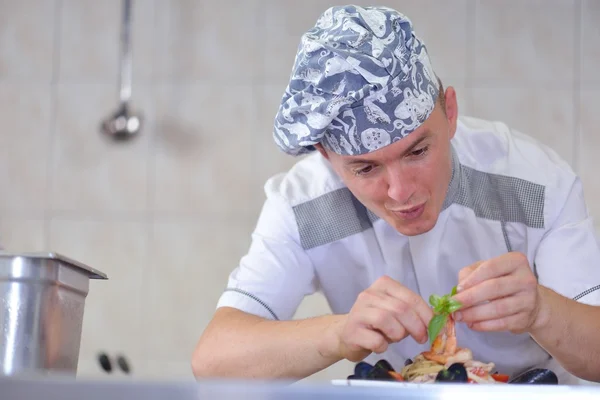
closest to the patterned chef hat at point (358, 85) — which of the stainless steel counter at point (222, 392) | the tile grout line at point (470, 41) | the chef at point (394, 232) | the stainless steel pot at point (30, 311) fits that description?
the chef at point (394, 232)

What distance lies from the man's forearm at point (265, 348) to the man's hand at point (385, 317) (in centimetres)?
9

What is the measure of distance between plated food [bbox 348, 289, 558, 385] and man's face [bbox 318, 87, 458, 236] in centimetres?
23

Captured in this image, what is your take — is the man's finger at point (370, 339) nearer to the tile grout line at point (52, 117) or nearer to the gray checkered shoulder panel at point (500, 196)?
the gray checkered shoulder panel at point (500, 196)

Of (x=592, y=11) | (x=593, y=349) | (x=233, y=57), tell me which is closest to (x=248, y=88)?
(x=233, y=57)

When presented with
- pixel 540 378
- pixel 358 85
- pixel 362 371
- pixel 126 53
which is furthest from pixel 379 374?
pixel 126 53

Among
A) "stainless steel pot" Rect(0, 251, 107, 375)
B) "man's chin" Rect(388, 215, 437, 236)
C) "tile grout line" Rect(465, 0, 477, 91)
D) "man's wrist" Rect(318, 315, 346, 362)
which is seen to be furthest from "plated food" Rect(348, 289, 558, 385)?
"tile grout line" Rect(465, 0, 477, 91)

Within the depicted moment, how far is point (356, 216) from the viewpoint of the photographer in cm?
159

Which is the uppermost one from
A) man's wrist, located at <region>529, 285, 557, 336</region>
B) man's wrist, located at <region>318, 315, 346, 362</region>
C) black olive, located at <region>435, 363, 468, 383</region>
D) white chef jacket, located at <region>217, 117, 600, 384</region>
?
white chef jacket, located at <region>217, 117, 600, 384</region>

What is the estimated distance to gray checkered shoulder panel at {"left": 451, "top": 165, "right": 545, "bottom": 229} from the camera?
151cm

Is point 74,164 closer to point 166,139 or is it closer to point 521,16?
point 166,139

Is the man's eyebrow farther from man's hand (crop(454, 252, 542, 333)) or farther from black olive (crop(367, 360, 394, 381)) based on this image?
black olive (crop(367, 360, 394, 381))

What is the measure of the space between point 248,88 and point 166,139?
1.14ft

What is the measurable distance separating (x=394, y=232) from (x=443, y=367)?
47cm

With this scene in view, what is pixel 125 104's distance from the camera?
2775 millimetres
